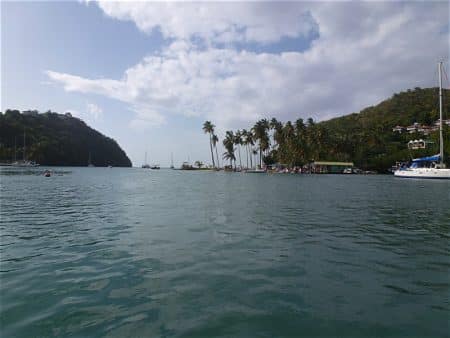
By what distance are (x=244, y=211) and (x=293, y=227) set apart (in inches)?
221

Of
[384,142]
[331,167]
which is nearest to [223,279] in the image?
[331,167]

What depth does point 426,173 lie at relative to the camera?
66125 millimetres

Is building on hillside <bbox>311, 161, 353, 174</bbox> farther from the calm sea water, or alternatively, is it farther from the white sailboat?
the calm sea water

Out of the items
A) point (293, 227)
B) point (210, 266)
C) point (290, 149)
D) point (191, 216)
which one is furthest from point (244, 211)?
point (290, 149)

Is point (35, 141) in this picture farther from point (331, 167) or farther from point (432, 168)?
point (432, 168)

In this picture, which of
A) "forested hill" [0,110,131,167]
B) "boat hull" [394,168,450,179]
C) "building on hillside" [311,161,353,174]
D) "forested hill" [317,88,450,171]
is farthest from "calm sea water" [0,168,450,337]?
"forested hill" [0,110,131,167]

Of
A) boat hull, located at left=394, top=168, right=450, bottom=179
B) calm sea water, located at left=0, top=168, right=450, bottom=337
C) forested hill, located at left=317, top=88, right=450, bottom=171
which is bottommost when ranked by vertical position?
calm sea water, located at left=0, top=168, right=450, bottom=337

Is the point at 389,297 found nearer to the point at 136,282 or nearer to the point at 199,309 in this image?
the point at 199,309

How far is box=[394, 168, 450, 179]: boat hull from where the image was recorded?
62.6 meters

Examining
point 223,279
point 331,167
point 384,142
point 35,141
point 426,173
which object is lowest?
point 223,279

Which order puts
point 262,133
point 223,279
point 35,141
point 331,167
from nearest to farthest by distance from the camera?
point 223,279 < point 331,167 < point 262,133 < point 35,141

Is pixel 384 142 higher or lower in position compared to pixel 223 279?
higher

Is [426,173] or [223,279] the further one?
[426,173]

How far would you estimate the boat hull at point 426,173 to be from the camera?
62578 mm
